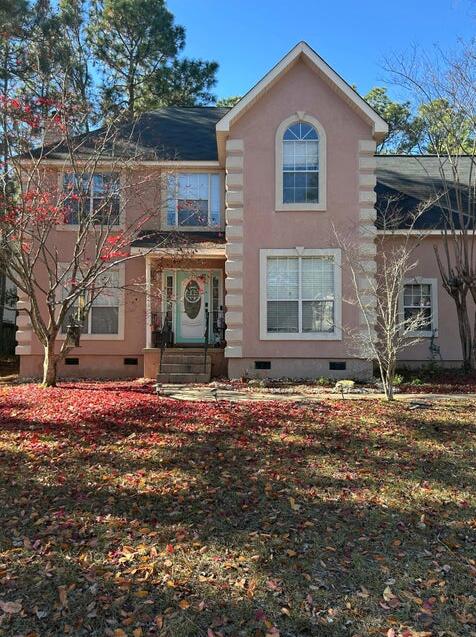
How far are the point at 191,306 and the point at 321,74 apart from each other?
668cm

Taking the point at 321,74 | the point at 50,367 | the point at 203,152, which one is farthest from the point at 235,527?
the point at 203,152

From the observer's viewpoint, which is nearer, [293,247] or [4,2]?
[293,247]

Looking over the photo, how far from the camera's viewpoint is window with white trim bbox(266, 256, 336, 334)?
40.4ft

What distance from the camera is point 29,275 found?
9930 millimetres

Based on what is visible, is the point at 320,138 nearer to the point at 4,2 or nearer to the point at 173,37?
the point at 4,2

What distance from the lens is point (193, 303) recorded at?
47.8 ft

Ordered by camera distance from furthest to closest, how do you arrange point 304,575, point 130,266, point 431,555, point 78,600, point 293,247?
point 130,266 → point 293,247 → point 431,555 → point 304,575 → point 78,600

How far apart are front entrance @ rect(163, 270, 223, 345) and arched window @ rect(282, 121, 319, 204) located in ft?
10.7

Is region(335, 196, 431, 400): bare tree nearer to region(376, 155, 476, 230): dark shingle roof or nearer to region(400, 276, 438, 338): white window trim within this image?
region(400, 276, 438, 338): white window trim

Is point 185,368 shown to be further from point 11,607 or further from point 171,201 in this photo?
point 11,607

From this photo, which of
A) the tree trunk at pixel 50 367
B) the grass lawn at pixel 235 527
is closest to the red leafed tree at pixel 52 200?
the tree trunk at pixel 50 367

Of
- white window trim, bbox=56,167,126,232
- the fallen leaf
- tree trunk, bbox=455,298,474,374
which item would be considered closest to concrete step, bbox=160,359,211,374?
white window trim, bbox=56,167,126,232

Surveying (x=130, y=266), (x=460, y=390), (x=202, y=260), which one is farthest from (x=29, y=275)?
(x=460, y=390)

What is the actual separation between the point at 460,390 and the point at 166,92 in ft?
72.1
